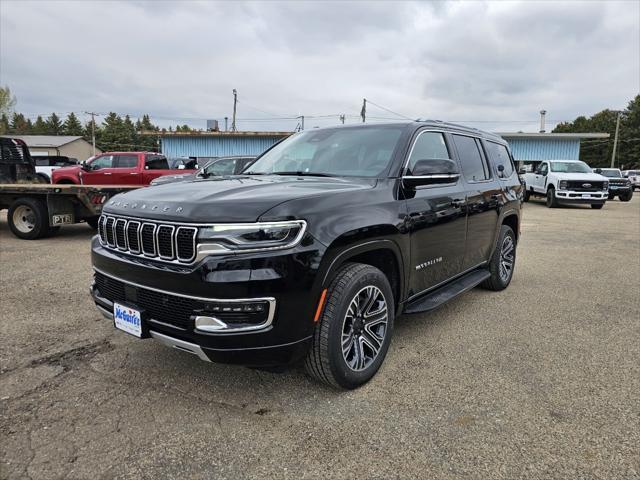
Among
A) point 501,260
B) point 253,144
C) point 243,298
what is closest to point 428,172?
point 243,298

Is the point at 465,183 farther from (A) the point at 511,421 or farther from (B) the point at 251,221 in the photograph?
(B) the point at 251,221

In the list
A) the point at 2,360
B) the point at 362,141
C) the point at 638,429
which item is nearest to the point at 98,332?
the point at 2,360

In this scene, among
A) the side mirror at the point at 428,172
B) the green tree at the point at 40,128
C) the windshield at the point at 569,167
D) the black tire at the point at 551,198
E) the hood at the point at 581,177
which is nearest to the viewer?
the side mirror at the point at 428,172

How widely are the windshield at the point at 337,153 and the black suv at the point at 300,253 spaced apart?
0.05 ft

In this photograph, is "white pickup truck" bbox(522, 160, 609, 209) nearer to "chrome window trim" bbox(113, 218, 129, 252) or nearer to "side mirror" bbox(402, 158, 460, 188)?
"side mirror" bbox(402, 158, 460, 188)

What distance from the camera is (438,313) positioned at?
4695 millimetres

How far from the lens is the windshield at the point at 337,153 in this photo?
11.8ft

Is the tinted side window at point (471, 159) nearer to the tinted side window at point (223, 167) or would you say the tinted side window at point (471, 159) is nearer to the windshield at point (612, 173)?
the tinted side window at point (223, 167)

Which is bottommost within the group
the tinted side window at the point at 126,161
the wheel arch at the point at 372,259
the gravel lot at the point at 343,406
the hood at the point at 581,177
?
the gravel lot at the point at 343,406

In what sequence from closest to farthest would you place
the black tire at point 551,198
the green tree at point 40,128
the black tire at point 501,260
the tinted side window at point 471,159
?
the tinted side window at point 471,159 → the black tire at point 501,260 → the black tire at point 551,198 → the green tree at point 40,128

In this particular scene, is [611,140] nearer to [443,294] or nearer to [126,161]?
[126,161]

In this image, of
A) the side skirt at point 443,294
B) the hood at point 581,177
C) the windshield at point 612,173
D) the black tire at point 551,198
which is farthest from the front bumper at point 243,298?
the windshield at point 612,173

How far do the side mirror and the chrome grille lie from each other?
5.52 feet

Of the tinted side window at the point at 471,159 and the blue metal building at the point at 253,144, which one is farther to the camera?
the blue metal building at the point at 253,144
